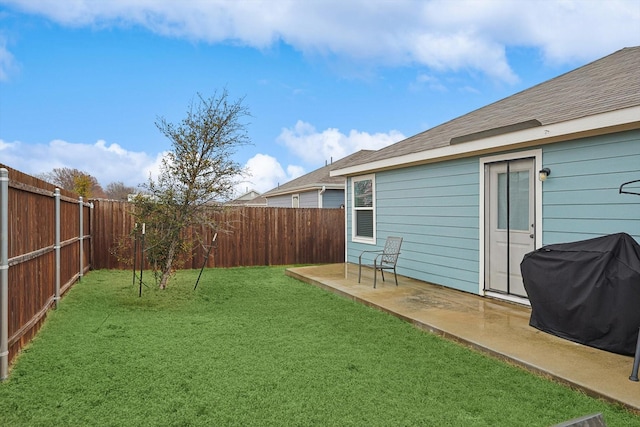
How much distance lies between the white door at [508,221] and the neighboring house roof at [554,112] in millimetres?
411

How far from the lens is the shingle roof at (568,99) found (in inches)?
169

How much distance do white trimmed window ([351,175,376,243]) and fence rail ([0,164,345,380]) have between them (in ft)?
7.39

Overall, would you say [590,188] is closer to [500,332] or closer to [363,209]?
[500,332]

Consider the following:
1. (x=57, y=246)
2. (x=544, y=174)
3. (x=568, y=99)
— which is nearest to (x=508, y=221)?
(x=544, y=174)

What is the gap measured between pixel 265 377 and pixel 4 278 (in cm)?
210

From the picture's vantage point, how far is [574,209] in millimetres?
4477

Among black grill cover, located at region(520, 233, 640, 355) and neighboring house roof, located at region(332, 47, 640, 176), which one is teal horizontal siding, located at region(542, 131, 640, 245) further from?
black grill cover, located at region(520, 233, 640, 355)

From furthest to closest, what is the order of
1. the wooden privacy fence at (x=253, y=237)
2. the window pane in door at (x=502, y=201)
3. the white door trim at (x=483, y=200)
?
the wooden privacy fence at (x=253, y=237) → the window pane in door at (x=502, y=201) → the white door trim at (x=483, y=200)

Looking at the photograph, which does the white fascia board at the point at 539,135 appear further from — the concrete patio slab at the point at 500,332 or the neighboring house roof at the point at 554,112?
the concrete patio slab at the point at 500,332

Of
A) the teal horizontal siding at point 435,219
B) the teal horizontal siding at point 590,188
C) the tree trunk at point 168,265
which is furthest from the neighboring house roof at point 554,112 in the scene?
the tree trunk at point 168,265

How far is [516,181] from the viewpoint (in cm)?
525

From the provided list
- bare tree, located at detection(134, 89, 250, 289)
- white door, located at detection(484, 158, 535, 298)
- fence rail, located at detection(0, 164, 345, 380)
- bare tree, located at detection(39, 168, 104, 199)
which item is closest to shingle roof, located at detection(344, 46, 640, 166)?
white door, located at detection(484, 158, 535, 298)

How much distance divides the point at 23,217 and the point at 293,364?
2879mm

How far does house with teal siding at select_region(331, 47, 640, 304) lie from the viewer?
4121 mm
